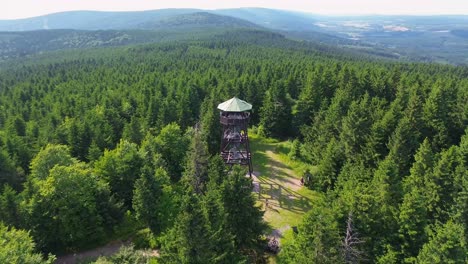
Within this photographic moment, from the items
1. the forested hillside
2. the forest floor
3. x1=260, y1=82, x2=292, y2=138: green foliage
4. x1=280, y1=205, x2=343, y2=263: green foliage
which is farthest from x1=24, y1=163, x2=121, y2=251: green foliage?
x1=260, y1=82, x2=292, y2=138: green foliage

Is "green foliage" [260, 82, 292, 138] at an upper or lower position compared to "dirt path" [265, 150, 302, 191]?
upper

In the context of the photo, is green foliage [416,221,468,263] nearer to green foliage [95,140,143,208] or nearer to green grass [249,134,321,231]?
green grass [249,134,321,231]

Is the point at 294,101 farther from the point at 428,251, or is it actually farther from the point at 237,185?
the point at 428,251

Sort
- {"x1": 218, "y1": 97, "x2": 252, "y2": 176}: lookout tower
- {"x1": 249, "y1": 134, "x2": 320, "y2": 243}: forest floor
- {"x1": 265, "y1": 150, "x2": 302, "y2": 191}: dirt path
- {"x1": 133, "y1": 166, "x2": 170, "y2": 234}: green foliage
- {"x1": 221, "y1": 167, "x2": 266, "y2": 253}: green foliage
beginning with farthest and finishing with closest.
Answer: {"x1": 265, "y1": 150, "x2": 302, "y2": 191}: dirt path, {"x1": 218, "y1": 97, "x2": 252, "y2": 176}: lookout tower, {"x1": 249, "y1": 134, "x2": 320, "y2": 243}: forest floor, {"x1": 133, "y1": 166, "x2": 170, "y2": 234}: green foliage, {"x1": 221, "y1": 167, "x2": 266, "y2": 253}: green foliage

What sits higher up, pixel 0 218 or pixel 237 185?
pixel 237 185

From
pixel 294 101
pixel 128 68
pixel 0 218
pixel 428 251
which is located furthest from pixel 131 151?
pixel 128 68

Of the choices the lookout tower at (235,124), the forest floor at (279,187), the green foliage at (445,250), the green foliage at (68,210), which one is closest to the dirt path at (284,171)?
the forest floor at (279,187)
